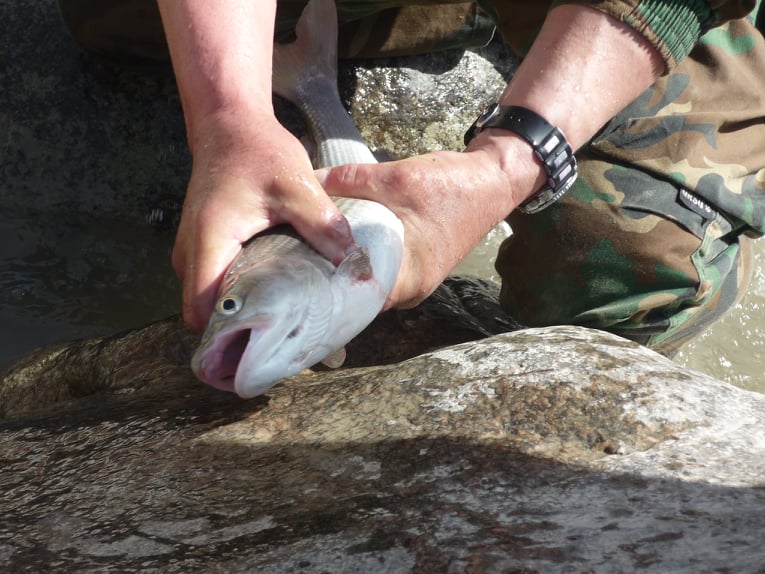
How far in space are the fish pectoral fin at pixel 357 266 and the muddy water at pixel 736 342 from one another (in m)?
2.19

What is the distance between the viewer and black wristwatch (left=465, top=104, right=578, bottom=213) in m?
2.55

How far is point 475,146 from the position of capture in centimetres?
263

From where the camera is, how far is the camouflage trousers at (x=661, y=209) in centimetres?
312

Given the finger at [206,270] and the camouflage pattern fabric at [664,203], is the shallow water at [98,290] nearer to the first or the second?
the camouflage pattern fabric at [664,203]

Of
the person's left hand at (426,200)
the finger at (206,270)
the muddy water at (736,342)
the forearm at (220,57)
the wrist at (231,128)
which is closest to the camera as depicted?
the finger at (206,270)

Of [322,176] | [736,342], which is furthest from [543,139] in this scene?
[736,342]

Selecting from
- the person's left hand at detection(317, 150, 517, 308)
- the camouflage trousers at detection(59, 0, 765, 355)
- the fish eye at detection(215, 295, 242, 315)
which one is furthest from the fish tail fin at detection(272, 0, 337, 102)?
the fish eye at detection(215, 295, 242, 315)

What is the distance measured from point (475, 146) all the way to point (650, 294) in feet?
3.36

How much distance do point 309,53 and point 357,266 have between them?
1.83 meters

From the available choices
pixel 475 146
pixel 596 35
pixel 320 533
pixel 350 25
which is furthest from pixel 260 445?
pixel 350 25

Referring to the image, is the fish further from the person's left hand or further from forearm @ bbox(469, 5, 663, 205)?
forearm @ bbox(469, 5, 663, 205)

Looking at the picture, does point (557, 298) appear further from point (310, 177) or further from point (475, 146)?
point (310, 177)

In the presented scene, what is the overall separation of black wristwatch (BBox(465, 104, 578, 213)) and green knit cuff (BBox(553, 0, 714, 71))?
377 millimetres

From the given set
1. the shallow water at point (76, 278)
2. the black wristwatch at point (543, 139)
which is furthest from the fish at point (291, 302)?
the shallow water at point (76, 278)
